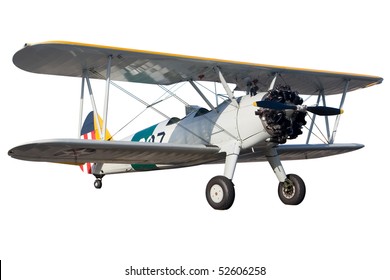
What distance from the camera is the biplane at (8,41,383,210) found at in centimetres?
858

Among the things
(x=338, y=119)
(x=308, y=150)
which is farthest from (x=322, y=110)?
(x=308, y=150)

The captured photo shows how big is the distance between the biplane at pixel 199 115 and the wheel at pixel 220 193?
0.02 m

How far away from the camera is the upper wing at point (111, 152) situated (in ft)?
26.9

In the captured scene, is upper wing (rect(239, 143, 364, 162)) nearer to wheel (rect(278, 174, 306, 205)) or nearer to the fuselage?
wheel (rect(278, 174, 306, 205))

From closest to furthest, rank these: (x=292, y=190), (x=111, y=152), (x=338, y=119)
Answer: (x=111, y=152) → (x=292, y=190) → (x=338, y=119)

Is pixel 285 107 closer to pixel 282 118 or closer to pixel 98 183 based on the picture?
pixel 282 118

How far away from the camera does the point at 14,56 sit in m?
8.73

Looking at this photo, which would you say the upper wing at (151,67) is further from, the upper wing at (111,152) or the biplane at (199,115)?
the upper wing at (111,152)

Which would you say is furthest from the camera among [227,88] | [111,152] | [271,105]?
[227,88]

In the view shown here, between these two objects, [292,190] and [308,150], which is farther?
[308,150]

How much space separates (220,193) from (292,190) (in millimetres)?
1669

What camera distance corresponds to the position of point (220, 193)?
28.7 feet

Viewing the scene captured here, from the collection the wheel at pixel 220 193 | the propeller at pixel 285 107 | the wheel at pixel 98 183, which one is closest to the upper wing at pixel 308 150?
the propeller at pixel 285 107

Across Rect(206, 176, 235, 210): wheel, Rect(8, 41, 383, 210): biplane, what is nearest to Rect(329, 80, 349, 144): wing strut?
Rect(8, 41, 383, 210): biplane
